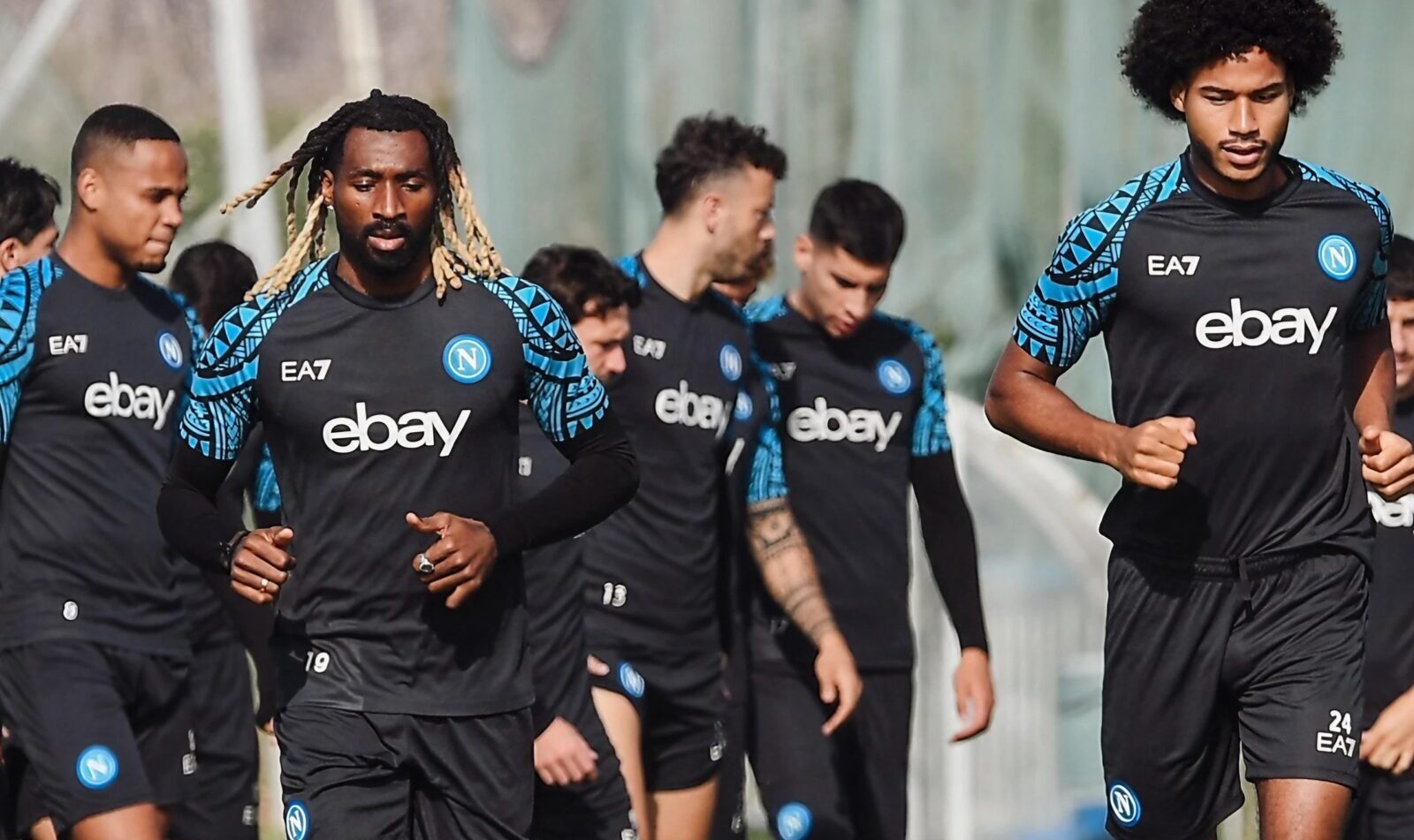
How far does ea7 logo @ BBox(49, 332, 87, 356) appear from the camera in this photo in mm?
6691

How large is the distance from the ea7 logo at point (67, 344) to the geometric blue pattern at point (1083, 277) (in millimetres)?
2697

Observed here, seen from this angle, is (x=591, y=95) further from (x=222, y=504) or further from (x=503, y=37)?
(x=222, y=504)

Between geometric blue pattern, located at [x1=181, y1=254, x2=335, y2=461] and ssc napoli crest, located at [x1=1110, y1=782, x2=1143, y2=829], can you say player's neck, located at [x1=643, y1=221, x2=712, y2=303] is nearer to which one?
geometric blue pattern, located at [x1=181, y1=254, x2=335, y2=461]

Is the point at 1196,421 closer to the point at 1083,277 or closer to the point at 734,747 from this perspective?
the point at 1083,277

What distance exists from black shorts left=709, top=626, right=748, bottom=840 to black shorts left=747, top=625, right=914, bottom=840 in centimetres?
4

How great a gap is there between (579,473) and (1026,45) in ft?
16.3

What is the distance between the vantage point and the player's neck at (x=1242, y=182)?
5.45 meters

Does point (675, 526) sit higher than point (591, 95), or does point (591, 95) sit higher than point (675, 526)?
point (591, 95)

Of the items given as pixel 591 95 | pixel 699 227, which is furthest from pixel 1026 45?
pixel 699 227

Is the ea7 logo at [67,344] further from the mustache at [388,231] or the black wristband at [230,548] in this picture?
the mustache at [388,231]

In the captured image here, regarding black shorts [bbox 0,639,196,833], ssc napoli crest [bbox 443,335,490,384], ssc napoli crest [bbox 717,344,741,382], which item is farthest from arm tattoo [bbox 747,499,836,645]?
ssc napoli crest [bbox 443,335,490,384]

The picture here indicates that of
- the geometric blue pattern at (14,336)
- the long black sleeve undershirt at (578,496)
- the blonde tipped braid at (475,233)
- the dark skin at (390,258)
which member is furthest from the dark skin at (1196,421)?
the geometric blue pattern at (14,336)

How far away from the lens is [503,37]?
10.2m

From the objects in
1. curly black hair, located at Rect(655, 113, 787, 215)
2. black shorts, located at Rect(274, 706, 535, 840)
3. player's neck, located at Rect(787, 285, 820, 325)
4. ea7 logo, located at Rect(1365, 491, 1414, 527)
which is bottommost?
black shorts, located at Rect(274, 706, 535, 840)
